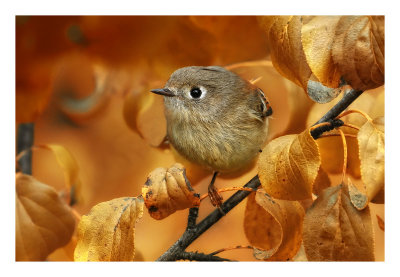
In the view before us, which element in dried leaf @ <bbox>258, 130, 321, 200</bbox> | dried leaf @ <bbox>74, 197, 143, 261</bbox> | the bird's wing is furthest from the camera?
the bird's wing

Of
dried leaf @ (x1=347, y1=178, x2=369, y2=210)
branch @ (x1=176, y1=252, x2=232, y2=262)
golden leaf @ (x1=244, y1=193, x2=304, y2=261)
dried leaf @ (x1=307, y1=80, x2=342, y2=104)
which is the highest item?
Answer: dried leaf @ (x1=307, y1=80, x2=342, y2=104)

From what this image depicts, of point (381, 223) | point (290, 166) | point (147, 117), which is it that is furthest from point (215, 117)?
point (381, 223)

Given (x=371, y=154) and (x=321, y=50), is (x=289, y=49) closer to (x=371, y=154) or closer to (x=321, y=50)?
(x=321, y=50)

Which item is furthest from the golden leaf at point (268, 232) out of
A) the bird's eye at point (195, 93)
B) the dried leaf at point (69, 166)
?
the dried leaf at point (69, 166)

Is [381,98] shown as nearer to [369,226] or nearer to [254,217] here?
Result: [369,226]

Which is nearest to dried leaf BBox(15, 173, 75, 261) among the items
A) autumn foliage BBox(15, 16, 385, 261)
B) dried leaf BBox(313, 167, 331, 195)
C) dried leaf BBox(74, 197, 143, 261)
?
autumn foliage BBox(15, 16, 385, 261)

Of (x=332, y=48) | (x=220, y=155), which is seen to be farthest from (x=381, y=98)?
(x=220, y=155)

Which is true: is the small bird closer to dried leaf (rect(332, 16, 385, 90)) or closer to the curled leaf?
the curled leaf
